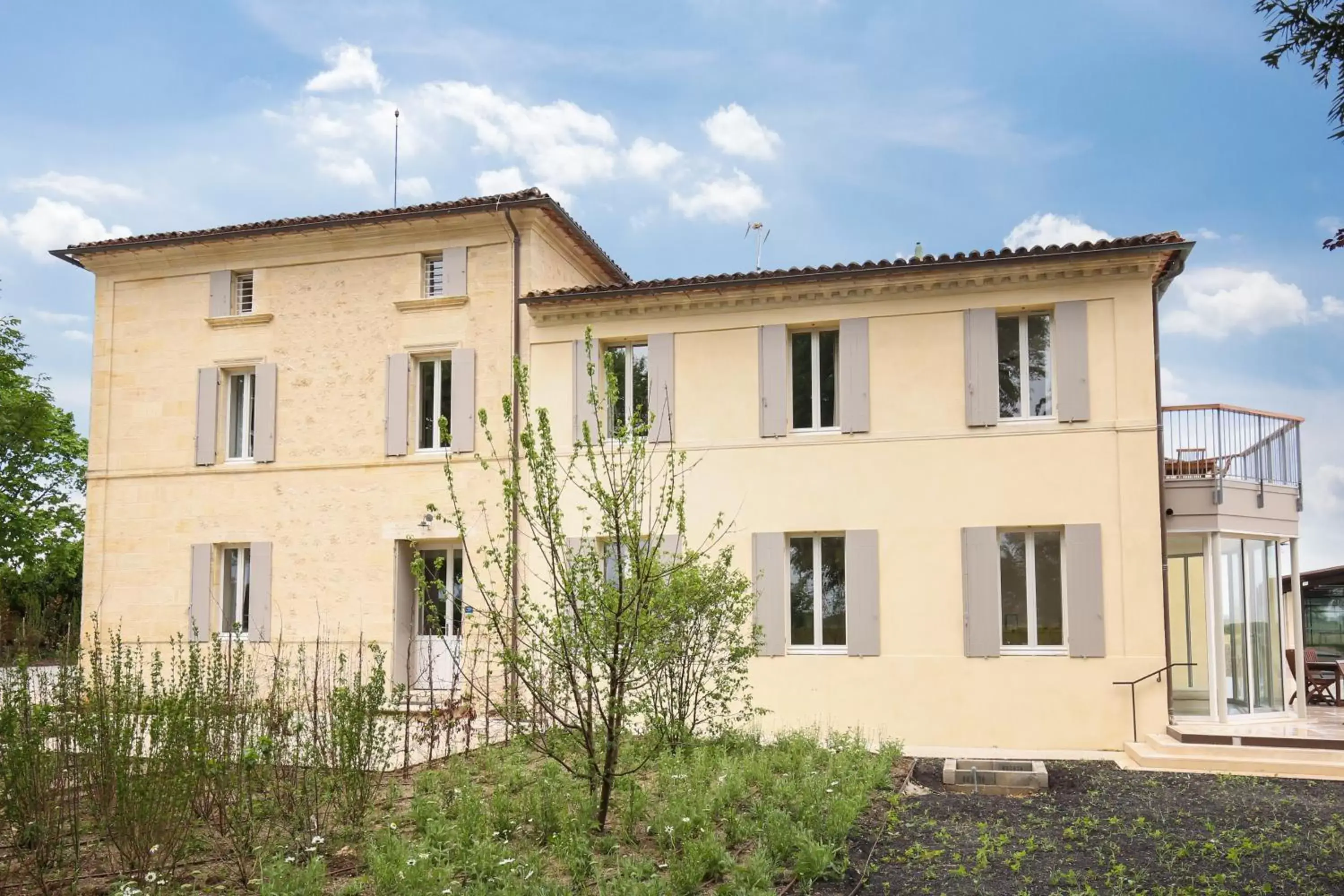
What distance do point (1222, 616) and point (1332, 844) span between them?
5.44 meters

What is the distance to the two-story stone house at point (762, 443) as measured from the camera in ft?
42.3

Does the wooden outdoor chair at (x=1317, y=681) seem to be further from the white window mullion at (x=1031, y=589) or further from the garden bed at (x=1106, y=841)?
the garden bed at (x=1106, y=841)

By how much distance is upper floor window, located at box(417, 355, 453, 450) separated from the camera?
15.4 metres

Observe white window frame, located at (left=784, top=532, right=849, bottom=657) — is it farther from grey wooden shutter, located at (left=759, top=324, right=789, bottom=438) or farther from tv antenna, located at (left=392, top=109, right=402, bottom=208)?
tv antenna, located at (left=392, top=109, right=402, bottom=208)

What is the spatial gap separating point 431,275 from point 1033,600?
915 centimetres

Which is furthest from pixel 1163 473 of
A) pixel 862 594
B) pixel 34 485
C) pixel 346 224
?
pixel 34 485

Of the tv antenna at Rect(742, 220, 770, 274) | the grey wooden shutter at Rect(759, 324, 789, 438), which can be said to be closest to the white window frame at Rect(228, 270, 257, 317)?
the tv antenna at Rect(742, 220, 770, 274)

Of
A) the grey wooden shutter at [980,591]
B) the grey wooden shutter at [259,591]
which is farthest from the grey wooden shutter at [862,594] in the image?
the grey wooden shutter at [259,591]

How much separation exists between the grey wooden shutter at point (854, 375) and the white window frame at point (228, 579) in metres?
8.63

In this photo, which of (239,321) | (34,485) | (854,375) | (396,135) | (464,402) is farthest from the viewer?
(34,485)

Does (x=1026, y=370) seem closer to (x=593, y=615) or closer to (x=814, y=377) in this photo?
(x=814, y=377)

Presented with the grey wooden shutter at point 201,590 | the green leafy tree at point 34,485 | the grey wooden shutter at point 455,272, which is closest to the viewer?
the grey wooden shutter at point 455,272

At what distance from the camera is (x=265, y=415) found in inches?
624

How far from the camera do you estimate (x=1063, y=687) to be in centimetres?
1270
